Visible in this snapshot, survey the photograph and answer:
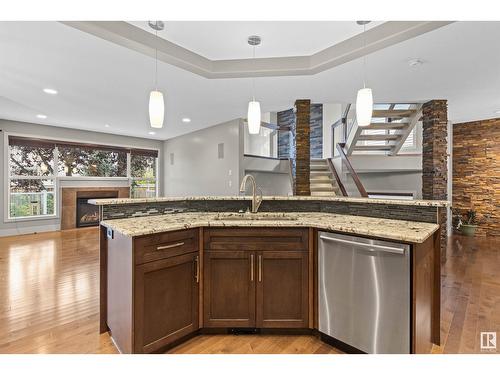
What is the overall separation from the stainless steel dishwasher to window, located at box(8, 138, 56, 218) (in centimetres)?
706

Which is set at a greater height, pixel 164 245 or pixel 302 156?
pixel 302 156

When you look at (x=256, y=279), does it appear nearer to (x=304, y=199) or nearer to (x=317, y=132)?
(x=304, y=199)

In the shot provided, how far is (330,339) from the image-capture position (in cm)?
200

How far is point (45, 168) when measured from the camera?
253 inches

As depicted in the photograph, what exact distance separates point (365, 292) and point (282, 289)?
60 centimetres

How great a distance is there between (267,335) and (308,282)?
556mm

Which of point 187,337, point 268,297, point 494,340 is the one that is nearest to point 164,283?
point 187,337

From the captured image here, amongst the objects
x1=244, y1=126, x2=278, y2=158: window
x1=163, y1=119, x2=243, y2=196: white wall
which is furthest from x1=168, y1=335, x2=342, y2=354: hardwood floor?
x1=244, y1=126, x2=278, y2=158: window

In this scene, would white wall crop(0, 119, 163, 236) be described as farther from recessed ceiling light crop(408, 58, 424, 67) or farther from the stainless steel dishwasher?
recessed ceiling light crop(408, 58, 424, 67)

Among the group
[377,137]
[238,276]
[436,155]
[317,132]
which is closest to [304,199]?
[238,276]

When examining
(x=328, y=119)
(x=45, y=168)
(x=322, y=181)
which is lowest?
(x=322, y=181)

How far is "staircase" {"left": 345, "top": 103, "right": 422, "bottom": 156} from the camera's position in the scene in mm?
5246

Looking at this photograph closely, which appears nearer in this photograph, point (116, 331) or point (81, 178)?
point (116, 331)

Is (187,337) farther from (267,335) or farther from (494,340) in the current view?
(494,340)
